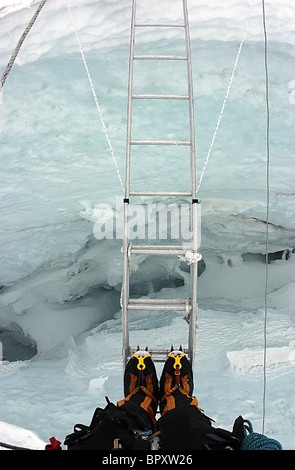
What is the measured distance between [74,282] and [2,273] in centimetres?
91

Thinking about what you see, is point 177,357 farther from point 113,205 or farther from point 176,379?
point 113,205

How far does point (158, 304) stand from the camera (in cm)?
208

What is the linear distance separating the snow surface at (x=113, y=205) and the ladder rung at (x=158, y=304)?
125 centimetres

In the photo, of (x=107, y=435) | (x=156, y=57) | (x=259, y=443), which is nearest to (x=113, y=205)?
(x=156, y=57)

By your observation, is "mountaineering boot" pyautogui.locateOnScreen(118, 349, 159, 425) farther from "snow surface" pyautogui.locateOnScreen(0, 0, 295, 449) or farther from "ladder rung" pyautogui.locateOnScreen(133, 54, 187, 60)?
"ladder rung" pyautogui.locateOnScreen(133, 54, 187, 60)

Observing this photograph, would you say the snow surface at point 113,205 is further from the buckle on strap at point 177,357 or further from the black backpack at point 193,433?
the black backpack at point 193,433

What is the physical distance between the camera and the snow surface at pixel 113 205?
9.10 ft

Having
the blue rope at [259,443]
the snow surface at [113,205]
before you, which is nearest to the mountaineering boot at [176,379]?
the blue rope at [259,443]

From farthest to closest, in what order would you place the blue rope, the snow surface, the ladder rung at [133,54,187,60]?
the snow surface < the ladder rung at [133,54,187,60] < the blue rope

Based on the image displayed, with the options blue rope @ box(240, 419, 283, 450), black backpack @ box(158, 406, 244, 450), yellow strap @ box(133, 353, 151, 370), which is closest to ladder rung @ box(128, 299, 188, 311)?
yellow strap @ box(133, 353, 151, 370)

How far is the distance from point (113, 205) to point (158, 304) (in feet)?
7.28

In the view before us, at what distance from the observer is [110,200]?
13.5 ft

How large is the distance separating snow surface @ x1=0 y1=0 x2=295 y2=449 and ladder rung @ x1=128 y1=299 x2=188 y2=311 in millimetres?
1254

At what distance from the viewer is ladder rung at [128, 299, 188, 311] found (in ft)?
6.48
